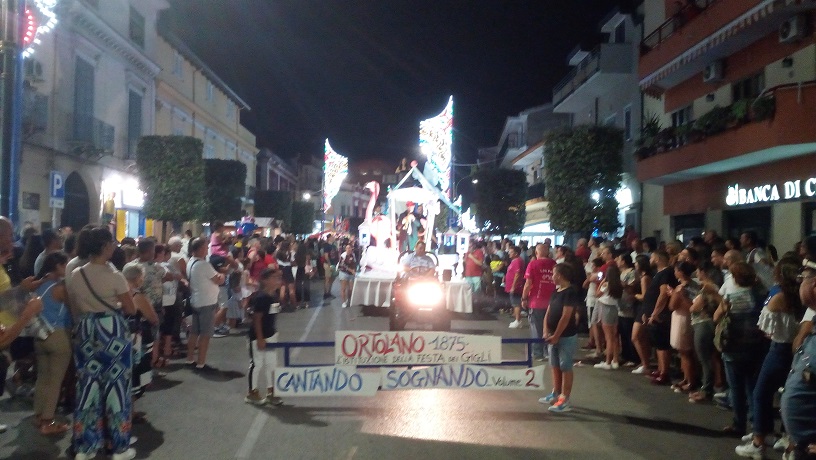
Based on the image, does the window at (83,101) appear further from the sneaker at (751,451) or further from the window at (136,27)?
the sneaker at (751,451)

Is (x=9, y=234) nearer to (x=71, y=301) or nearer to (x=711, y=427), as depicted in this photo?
(x=71, y=301)

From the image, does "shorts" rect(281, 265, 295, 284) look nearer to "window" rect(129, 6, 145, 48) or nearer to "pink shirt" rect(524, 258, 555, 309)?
"pink shirt" rect(524, 258, 555, 309)

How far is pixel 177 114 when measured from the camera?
35.8 metres

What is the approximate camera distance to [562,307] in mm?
8031

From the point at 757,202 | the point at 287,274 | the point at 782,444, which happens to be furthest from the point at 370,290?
the point at 782,444

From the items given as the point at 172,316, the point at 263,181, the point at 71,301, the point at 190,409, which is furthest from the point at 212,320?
the point at 263,181

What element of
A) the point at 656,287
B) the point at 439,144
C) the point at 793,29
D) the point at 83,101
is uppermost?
the point at 83,101

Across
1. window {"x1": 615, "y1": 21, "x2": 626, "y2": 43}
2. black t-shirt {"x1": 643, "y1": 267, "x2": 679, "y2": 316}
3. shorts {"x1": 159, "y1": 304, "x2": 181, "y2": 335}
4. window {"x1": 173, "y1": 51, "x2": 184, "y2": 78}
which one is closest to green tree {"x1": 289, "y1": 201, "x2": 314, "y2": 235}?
window {"x1": 173, "y1": 51, "x2": 184, "y2": 78}

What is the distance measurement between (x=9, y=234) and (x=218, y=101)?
39724 millimetres

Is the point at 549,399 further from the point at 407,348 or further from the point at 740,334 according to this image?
the point at 740,334

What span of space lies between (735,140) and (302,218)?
4029 cm

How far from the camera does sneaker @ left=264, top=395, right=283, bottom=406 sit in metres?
8.23

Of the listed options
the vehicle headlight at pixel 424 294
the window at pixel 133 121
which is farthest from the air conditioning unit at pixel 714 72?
the window at pixel 133 121

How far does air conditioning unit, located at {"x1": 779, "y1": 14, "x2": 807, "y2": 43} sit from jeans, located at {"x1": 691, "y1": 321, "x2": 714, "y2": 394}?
8479 mm
